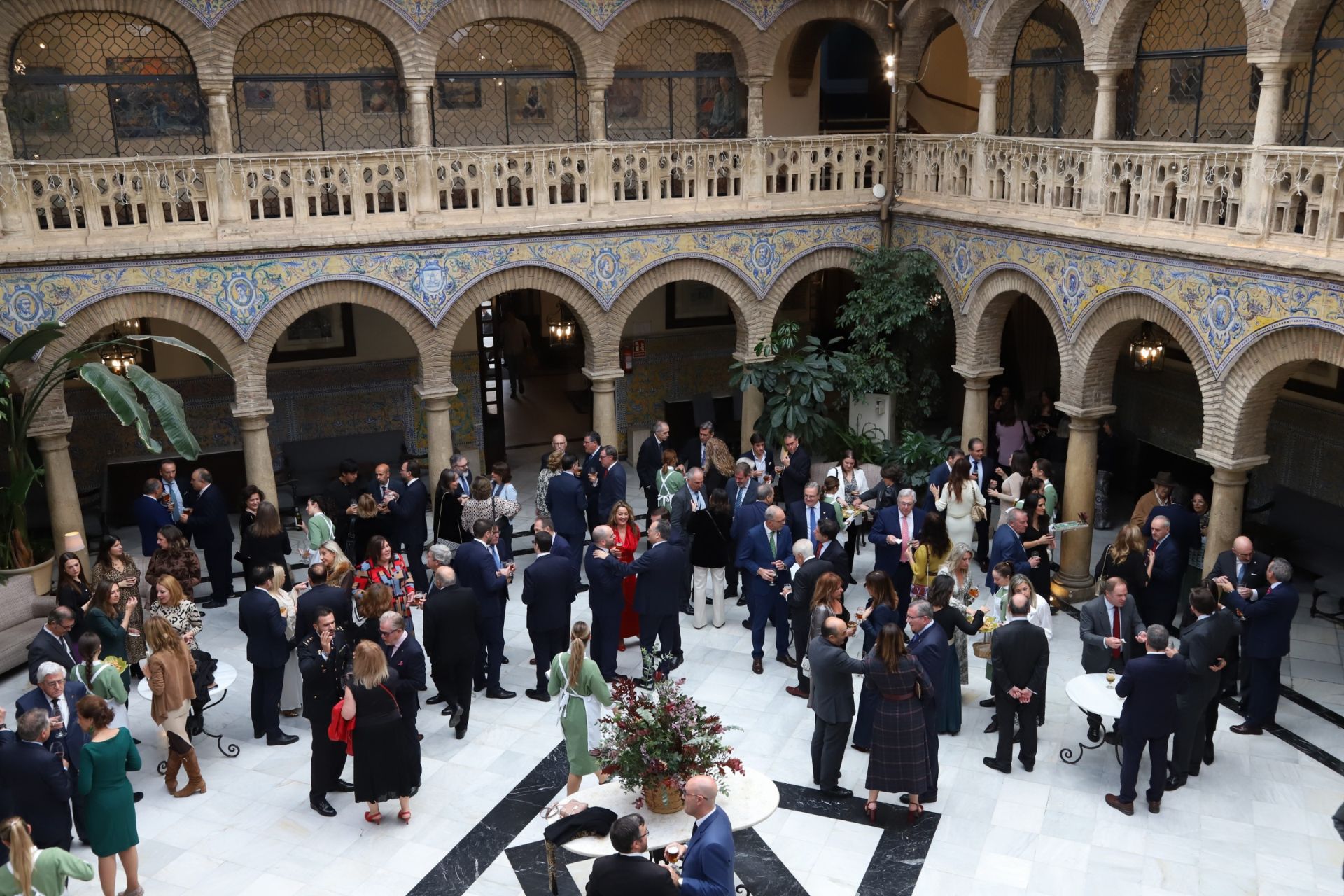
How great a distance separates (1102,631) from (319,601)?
6.09 meters

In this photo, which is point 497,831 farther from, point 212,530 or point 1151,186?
point 1151,186

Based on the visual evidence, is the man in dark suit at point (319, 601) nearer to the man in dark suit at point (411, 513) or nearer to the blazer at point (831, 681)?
the man in dark suit at point (411, 513)

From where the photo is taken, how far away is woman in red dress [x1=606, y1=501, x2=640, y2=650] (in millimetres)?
11391

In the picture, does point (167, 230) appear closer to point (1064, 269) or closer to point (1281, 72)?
point (1064, 269)

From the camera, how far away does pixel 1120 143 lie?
1188 centimetres

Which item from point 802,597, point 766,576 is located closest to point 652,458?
point 766,576

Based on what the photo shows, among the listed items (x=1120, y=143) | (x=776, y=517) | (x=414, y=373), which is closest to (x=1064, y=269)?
(x=1120, y=143)

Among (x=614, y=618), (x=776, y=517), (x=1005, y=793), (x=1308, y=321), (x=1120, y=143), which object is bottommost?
(x=1005, y=793)

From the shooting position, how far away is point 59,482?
13.1 meters

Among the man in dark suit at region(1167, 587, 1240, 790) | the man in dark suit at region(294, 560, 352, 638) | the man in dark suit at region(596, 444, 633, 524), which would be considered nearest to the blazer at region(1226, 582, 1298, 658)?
the man in dark suit at region(1167, 587, 1240, 790)

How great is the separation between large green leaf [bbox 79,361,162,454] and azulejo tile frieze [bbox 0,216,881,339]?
4.64ft

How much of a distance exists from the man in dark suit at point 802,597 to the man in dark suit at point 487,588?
98.1 inches

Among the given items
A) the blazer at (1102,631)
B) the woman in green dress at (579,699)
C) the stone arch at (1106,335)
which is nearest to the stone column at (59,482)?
the woman in green dress at (579,699)

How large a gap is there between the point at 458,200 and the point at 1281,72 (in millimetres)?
9309
